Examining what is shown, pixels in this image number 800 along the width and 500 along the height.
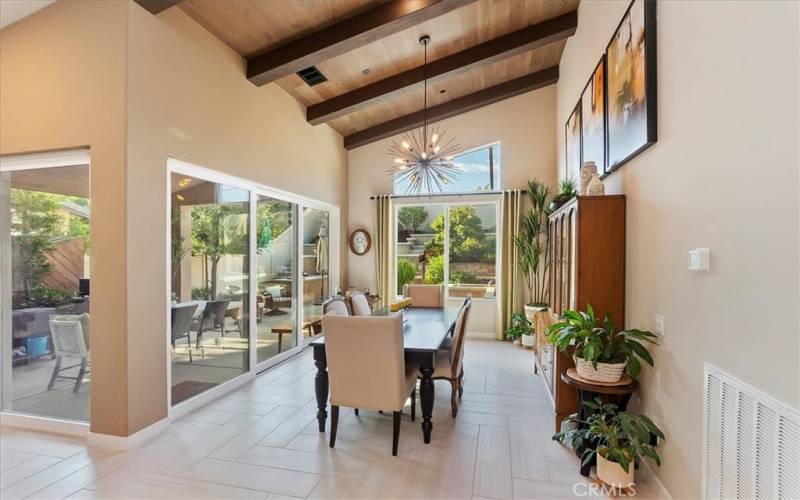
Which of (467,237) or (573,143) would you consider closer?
(573,143)

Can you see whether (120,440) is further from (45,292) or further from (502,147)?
(502,147)

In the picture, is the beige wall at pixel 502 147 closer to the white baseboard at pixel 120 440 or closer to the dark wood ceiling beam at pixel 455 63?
the dark wood ceiling beam at pixel 455 63

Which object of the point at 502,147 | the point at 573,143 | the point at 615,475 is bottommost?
the point at 615,475

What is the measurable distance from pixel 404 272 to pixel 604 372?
452 cm

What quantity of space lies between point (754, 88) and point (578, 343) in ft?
5.31

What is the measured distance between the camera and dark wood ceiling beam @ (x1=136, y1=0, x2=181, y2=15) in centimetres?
273

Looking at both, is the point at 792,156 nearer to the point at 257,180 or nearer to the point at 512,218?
the point at 257,180

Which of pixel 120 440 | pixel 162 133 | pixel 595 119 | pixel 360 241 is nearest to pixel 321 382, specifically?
pixel 120 440

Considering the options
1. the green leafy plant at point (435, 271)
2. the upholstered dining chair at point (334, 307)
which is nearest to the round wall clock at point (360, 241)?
the green leafy plant at point (435, 271)

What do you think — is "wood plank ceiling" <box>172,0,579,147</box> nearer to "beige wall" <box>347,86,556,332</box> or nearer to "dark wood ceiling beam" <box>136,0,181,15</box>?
"dark wood ceiling beam" <box>136,0,181,15</box>

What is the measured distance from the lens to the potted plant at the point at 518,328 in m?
5.35

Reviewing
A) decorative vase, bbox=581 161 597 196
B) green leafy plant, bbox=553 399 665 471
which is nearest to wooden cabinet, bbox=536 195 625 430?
decorative vase, bbox=581 161 597 196

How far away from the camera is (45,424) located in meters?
2.92

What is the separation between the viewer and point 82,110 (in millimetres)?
2717
